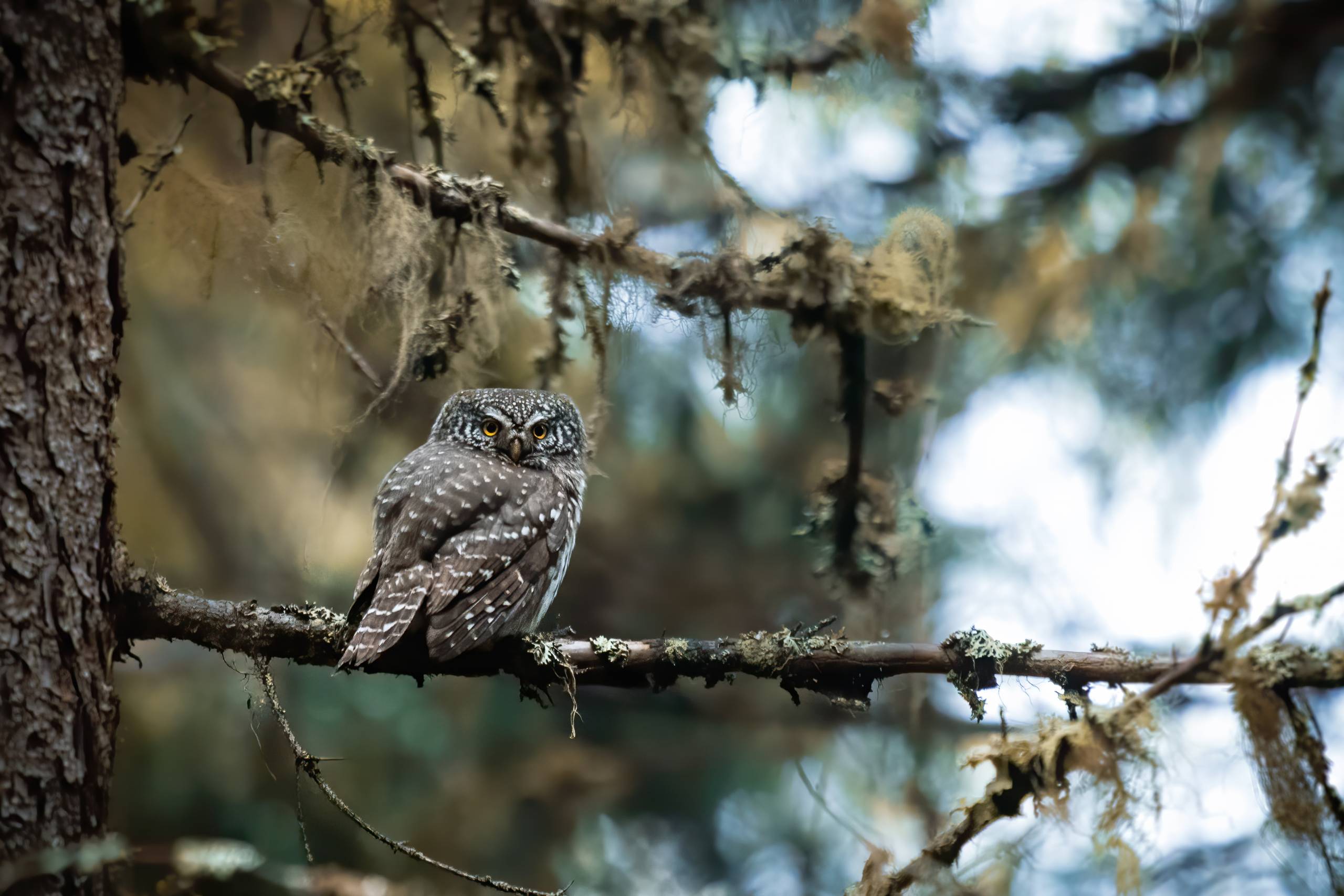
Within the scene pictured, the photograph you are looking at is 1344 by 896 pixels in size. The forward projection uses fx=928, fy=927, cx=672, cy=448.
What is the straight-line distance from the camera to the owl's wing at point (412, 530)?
1.96m

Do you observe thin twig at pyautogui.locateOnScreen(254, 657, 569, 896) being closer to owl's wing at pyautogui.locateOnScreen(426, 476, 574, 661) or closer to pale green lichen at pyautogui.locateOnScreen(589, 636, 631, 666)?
owl's wing at pyautogui.locateOnScreen(426, 476, 574, 661)

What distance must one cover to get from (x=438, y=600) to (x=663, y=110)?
161 cm

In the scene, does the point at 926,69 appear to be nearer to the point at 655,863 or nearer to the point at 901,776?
the point at 901,776

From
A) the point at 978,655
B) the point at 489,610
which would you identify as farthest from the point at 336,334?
the point at 978,655

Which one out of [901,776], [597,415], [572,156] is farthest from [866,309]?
[901,776]

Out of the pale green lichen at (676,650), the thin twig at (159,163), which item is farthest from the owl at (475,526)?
the thin twig at (159,163)

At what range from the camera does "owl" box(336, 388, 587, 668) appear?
2070mm

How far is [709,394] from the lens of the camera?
13.4 feet

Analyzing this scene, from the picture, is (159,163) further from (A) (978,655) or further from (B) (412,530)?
(A) (978,655)

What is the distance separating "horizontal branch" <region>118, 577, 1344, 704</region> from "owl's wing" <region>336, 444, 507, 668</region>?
0.10 meters

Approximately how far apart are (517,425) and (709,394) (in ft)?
5.22

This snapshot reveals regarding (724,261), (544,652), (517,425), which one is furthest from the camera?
(517,425)

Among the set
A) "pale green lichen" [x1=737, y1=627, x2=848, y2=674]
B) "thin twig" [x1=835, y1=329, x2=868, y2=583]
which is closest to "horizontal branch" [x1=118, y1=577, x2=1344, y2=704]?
"pale green lichen" [x1=737, y1=627, x2=848, y2=674]

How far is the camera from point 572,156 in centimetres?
286
